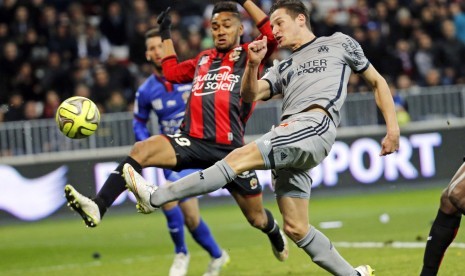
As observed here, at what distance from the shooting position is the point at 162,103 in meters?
11.1

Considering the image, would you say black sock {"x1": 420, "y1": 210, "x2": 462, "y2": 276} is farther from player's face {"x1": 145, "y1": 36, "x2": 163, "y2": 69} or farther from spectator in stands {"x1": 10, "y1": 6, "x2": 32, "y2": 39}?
spectator in stands {"x1": 10, "y1": 6, "x2": 32, "y2": 39}

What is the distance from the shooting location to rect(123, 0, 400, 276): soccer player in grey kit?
7.41 m

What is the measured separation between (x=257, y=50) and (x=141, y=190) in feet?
4.41

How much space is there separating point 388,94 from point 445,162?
39.6ft

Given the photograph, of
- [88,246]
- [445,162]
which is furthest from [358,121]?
[88,246]

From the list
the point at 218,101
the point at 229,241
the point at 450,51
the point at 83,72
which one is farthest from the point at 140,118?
the point at 450,51

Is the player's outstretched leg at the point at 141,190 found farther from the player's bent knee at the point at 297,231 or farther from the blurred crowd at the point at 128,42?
the blurred crowd at the point at 128,42

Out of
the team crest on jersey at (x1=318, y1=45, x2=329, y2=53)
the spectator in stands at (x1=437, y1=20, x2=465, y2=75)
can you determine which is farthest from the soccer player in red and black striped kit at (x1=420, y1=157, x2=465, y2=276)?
the spectator in stands at (x1=437, y1=20, x2=465, y2=75)

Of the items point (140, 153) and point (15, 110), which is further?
point (15, 110)

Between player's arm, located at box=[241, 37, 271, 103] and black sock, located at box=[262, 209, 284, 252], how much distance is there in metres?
1.99

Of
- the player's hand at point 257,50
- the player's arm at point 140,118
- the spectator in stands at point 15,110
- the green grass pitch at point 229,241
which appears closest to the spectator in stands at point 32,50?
the spectator in stands at point 15,110

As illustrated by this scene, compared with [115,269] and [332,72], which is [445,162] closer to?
[115,269]

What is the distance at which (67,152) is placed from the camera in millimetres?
17688

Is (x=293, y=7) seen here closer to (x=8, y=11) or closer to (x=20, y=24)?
(x=20, y=24)
